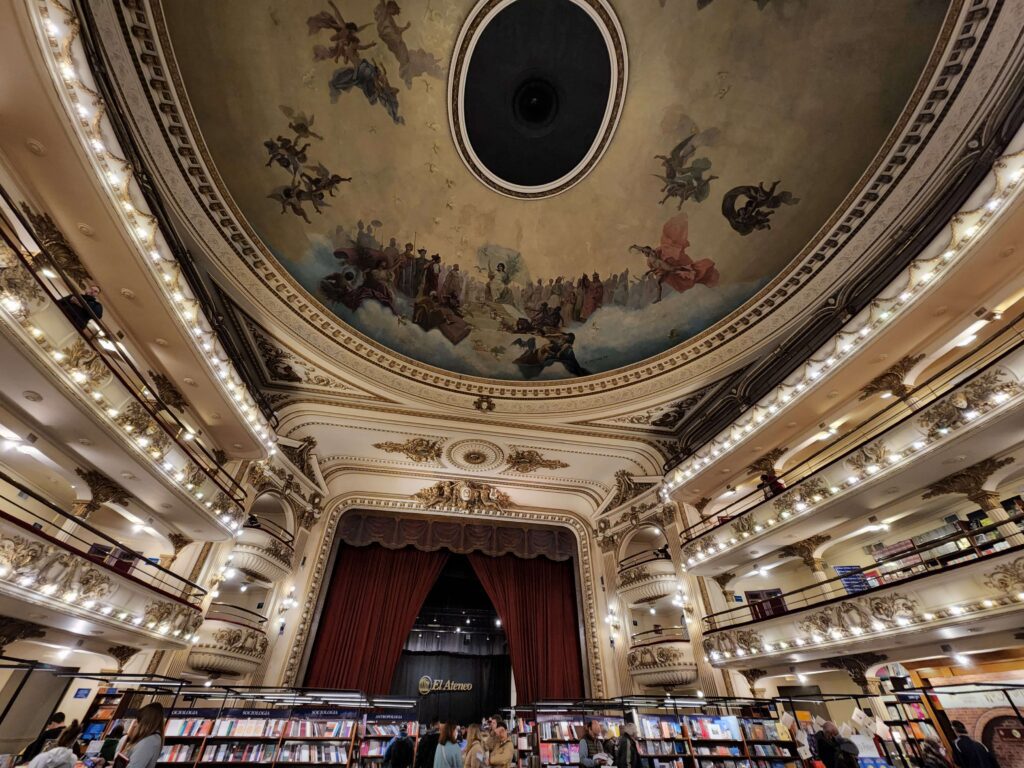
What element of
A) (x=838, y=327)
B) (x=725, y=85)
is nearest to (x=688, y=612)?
(x=838, y=327)

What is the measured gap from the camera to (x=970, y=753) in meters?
6.26

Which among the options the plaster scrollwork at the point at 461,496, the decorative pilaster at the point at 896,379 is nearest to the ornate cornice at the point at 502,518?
the plaster scrollwork at the point at 461,496

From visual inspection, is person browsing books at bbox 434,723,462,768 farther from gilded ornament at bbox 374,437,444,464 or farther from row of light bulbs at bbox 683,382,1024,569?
gilded ornament at bbox 374,437,444,464

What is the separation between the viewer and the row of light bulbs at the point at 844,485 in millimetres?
7105

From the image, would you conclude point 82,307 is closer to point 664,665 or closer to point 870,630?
point 870,630

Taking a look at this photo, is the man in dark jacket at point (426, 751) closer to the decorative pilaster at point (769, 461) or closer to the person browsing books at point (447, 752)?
the person browsing books at point (447, 752)

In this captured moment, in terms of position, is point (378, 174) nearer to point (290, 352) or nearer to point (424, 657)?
point (290, 352)

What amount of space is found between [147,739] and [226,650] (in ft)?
23.7

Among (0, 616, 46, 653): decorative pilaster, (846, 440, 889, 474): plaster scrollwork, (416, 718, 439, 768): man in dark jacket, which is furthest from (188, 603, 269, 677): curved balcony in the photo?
(846, 440, 889, 474): plaster scrollwork

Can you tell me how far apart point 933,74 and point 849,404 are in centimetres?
691

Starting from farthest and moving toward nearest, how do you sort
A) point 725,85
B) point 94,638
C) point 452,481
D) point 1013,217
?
point 452,481, point 725,85, point 94,638, point 1013,217

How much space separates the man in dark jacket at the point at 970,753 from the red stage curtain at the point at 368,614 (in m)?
13.4

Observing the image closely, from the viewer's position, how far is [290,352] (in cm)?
1252

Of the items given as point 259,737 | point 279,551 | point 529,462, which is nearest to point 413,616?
point 279,551
